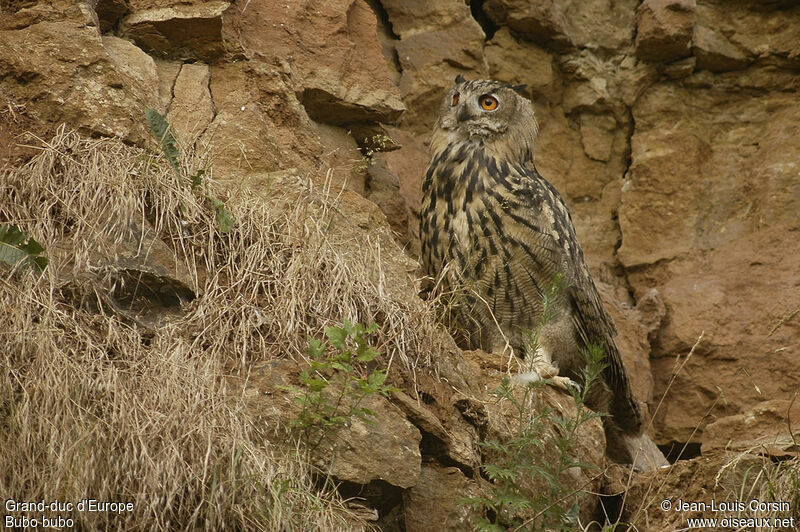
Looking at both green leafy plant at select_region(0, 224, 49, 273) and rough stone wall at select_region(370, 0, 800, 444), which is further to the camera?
rough stone wall at select_region(370, 0, 800, 444)

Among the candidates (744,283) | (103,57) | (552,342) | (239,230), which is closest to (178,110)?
(103,57)

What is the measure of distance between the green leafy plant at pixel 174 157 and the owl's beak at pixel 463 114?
1.65 metres

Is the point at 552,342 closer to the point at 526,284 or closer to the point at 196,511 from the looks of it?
the point at 526,284

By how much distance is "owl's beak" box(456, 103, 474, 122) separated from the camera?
16.5 ft

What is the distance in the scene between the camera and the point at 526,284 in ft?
15.1

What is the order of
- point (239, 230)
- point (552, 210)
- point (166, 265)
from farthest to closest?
point (552, 210) → point (239, 230) → point (166, 265)

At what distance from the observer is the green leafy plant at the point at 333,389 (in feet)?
9.86

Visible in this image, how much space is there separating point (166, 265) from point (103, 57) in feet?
3.52

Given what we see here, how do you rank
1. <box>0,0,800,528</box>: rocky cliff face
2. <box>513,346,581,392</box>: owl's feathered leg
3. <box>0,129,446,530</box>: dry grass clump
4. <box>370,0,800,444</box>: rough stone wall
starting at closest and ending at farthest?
1. <box>0,129,446,530</box>: dry grass clump
2. <box>513,346,581,392</box>: owl's feathered leg
3. <box>0,0,800,528</box>: rocky cliff face
4. <box>370,0,800,444</box>: rough stone wall

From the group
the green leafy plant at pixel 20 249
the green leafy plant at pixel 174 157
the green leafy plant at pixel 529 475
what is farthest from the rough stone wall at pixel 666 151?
the green leafy plant at pixel 20 249

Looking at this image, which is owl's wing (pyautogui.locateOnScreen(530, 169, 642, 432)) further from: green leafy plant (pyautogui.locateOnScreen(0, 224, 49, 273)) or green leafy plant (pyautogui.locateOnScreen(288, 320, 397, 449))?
green leafy plant (pyautogui.locateOnScreen(0, 224, 49, 273))

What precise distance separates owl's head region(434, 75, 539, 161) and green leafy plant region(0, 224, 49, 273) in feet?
8.13

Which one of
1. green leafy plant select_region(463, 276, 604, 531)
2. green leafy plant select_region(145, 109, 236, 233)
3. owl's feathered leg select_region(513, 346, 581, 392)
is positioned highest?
green leafy plant select_region(145, 109, 236, 233)

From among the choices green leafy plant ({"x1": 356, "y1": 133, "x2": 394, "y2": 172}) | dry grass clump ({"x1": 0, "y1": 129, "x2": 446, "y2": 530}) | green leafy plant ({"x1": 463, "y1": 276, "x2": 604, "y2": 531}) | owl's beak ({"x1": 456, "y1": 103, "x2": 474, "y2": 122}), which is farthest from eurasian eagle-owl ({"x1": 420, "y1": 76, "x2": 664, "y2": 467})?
green leafy plant ({"x1": 463, "y1": 276, "x2": 604, "y2": 531})
